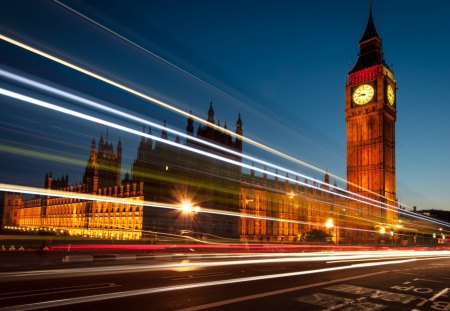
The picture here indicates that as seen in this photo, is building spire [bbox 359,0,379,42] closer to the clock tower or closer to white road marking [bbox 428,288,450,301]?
the clock tower

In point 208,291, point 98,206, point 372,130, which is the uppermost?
point 372,130

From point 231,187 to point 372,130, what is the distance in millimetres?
32101

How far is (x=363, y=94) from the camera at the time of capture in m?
83.9

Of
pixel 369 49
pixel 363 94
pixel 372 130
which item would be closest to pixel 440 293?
pixel 372 130

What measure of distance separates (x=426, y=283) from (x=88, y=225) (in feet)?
236

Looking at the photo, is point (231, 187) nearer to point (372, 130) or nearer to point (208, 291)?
point (372, 130)

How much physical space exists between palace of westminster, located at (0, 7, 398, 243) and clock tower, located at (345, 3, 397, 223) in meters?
0.20

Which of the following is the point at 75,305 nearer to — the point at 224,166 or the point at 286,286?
the point at 286,286

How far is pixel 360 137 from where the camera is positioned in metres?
84.1

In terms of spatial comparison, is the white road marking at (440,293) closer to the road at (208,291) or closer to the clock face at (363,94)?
the road at (208,291)

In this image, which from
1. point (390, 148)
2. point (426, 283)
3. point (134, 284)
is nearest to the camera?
point (134, 284)

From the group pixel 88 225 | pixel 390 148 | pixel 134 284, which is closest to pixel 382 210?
pixel 390 148

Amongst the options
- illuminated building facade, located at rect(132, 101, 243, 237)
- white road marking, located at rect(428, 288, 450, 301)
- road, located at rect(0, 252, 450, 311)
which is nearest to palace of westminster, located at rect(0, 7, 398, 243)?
illuminated building facade, located at rect(132, 101, 243, 237)

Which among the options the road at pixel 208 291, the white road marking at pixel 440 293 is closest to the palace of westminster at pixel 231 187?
the road at pixel 208 291
